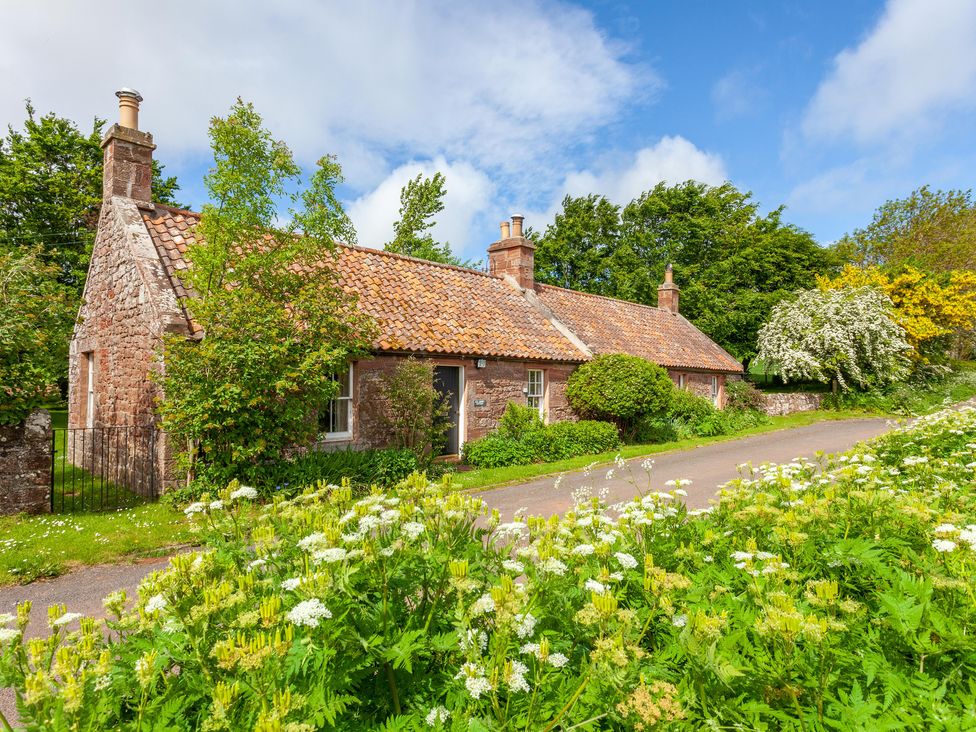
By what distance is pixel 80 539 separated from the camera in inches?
281

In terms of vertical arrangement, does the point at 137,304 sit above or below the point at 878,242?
below

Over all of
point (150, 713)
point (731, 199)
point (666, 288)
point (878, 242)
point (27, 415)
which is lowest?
point (150, 713)

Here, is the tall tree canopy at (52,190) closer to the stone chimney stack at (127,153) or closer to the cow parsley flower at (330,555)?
the stone chimney stack at (127,153)

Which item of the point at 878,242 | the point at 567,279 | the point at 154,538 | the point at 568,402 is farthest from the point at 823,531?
the point at 878,242

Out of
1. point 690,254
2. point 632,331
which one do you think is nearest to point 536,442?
point 632,331

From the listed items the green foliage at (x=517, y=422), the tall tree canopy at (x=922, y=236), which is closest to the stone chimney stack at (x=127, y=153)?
the green foliage at (x=517, y=422)

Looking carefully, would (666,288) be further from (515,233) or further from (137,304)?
(137,304)

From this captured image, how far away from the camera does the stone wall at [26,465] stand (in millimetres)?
8227

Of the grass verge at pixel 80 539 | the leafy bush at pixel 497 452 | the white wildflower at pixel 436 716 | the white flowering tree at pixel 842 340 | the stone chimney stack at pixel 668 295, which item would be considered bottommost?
the grass verge at pixel 80 539

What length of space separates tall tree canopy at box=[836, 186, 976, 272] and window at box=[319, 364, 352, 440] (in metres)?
41.0

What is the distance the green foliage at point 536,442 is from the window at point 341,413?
3.32 metres

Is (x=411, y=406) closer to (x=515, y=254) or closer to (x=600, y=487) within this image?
(x=600, y=487)

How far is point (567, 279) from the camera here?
37875mm

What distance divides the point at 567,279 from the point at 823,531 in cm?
3526
